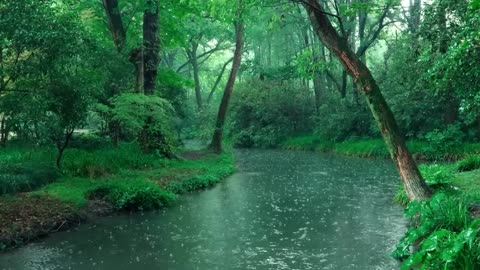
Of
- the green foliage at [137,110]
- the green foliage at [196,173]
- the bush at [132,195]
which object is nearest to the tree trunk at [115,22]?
the green foliage at [137,110]

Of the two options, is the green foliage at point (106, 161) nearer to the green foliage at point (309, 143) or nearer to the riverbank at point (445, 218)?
the riverbank at point (445, 218)

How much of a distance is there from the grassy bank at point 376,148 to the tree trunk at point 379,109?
33.3 feet

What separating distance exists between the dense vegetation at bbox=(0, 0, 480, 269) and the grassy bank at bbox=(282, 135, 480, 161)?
10cm

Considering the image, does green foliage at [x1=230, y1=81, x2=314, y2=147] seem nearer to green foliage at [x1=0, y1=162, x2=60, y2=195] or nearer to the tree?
the tree

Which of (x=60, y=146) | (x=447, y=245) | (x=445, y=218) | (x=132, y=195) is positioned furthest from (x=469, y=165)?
(x=60, y=146)

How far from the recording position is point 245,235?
10.4 metres

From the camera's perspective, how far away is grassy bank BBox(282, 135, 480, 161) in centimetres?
2194

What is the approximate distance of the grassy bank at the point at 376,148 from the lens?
21938 mm

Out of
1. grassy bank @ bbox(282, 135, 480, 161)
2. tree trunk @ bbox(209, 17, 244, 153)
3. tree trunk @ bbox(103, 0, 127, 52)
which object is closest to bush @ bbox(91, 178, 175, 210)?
tree trunk @ bbox(103, 0, 127, 52)

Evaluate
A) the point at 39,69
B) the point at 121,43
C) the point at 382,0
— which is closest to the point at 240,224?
the point at 39,69

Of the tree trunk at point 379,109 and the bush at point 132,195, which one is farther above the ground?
the tree trunk at point 379,109

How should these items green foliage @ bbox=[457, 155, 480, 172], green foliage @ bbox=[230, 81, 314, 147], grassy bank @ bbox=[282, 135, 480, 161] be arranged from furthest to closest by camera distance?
1. green foliage @ bbox=[230, 81, 314, 147]
2. grassy bank @ bbox=[282, 135, 480, 161]
3. green foliage @ bbox=[457, 155, 480, 172]

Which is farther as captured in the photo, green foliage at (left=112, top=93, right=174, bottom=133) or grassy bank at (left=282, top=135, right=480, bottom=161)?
grassy bank at (left=282, top=135, right=480, bottom=161)

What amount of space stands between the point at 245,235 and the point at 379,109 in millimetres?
3822
